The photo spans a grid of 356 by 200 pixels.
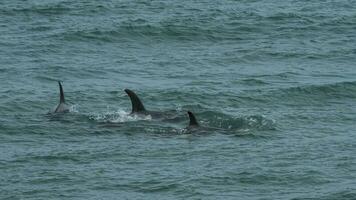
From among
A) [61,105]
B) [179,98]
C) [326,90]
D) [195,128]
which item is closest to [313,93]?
[326,90]

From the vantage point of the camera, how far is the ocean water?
21250 mm

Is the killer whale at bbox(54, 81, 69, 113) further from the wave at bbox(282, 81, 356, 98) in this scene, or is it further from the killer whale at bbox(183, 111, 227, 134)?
the wave at bbox(282, 81, 356, 98)

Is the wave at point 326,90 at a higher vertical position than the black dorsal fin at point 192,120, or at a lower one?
lower

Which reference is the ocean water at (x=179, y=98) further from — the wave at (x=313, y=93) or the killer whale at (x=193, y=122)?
the killer whale at (x=193, y=122)

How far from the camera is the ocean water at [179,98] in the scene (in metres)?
21.2

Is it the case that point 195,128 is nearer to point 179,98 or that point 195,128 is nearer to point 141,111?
point 141,111

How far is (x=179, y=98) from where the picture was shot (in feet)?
95.1

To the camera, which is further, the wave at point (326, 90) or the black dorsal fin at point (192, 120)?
the wave at point (326, 90)

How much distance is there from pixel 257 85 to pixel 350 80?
2.72m

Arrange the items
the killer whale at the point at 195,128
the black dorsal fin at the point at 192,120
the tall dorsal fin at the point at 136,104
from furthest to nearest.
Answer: the tall dorsal fin at the point at 136,104 → the killer whale at the point at 195,128 → the black dorsal fin at the point at 192,120

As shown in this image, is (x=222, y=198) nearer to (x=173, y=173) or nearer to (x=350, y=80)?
(x=173, y=173)

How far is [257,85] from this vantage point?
3067 centimetres

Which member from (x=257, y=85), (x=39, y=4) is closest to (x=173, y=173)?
(x=257, y=85)

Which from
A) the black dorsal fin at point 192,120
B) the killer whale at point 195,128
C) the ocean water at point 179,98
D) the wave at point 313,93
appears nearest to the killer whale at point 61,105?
the ocean water at point 179,98
